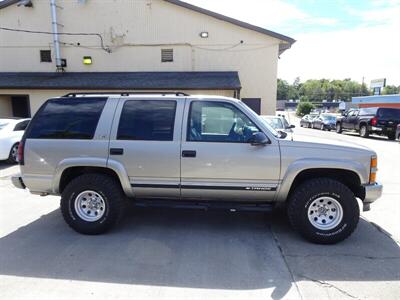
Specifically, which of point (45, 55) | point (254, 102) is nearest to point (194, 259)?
point (254, 102)

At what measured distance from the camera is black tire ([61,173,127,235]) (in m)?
4.37

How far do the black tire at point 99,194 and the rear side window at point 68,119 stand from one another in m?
0.62

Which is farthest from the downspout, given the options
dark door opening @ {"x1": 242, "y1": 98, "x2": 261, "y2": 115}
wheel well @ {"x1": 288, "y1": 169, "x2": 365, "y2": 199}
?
wheel well @ {"x1": 288, "y1": 169, "x2": 365, "y2": 199}

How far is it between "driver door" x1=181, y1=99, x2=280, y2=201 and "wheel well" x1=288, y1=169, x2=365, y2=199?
0.40 m

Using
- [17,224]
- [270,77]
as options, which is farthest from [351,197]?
[270,77]

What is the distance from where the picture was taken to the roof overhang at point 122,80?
15852mm

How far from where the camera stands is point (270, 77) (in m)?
18.0

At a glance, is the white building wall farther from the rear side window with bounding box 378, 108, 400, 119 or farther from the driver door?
the driver door

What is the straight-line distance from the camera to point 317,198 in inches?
163

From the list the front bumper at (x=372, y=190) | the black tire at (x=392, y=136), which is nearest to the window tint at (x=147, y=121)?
the front bumper at (x=372, y=190)

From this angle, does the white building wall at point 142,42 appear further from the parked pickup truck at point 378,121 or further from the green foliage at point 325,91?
the green foliage at point 325,91

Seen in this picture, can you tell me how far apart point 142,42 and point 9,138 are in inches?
434

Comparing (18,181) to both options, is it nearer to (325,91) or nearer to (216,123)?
(216,123)

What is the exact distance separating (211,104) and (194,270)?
85.3 inches
